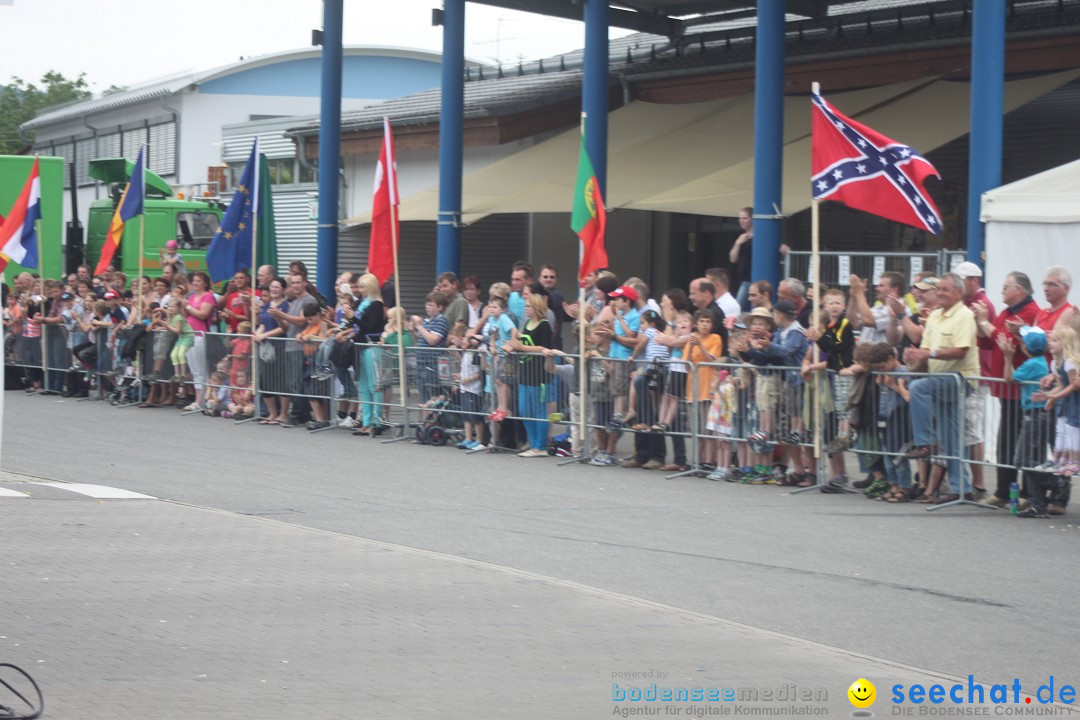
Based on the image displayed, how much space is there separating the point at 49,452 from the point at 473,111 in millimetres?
12636

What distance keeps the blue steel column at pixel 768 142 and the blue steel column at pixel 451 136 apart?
6.02 metres

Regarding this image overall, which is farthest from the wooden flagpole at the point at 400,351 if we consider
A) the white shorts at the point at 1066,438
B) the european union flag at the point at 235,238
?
the white shorts at the point at 1066,438

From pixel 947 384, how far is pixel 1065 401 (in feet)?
3.55

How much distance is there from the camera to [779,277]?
59.5 ft

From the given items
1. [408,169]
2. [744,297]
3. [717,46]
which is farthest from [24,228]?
[717,46]

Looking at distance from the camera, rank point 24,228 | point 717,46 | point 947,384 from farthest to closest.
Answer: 1. point 717,46
2. point 24,228
3. point 947,384

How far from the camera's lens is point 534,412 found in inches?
598

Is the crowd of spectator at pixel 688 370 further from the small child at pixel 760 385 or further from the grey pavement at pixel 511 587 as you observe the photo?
the grey pavement at pixel 511 587

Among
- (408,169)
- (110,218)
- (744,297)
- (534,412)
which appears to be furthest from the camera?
(110,218)

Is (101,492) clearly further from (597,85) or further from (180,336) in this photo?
(597,85)

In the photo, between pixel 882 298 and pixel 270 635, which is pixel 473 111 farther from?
pixel 270 635

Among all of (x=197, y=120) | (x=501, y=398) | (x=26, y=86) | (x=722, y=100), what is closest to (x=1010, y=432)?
(x=501, y=398)

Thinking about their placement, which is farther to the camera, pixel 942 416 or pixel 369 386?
pixel 369 386

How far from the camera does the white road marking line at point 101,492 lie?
12008 mm
